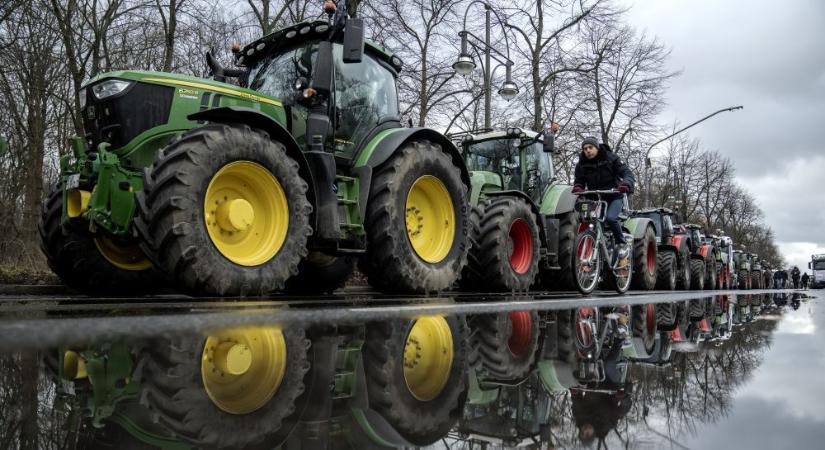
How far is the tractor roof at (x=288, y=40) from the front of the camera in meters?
6.48

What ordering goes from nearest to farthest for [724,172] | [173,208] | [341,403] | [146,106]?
[341,403]
[173,208]
[146,106]
[724,172]

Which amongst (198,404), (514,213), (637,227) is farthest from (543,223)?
(198,404)

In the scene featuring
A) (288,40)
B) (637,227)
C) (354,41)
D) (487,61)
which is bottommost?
(637,227)

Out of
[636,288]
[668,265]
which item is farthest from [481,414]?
[668,265]

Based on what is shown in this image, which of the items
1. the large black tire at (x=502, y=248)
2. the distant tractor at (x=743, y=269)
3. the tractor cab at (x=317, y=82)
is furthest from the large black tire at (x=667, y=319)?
the distant tractor at (x=743, y=269)

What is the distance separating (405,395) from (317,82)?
4.77 m

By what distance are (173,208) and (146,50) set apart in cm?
1463

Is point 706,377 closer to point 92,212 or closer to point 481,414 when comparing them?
point 481,414

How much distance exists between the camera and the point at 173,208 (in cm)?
441

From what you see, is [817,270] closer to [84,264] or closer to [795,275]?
[795,275]

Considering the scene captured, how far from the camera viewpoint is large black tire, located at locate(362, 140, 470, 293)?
6254mm

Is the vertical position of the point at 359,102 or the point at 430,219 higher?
the point at 359,102

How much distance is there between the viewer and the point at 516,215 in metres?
8.78

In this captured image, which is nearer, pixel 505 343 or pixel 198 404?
pixel 198 404
